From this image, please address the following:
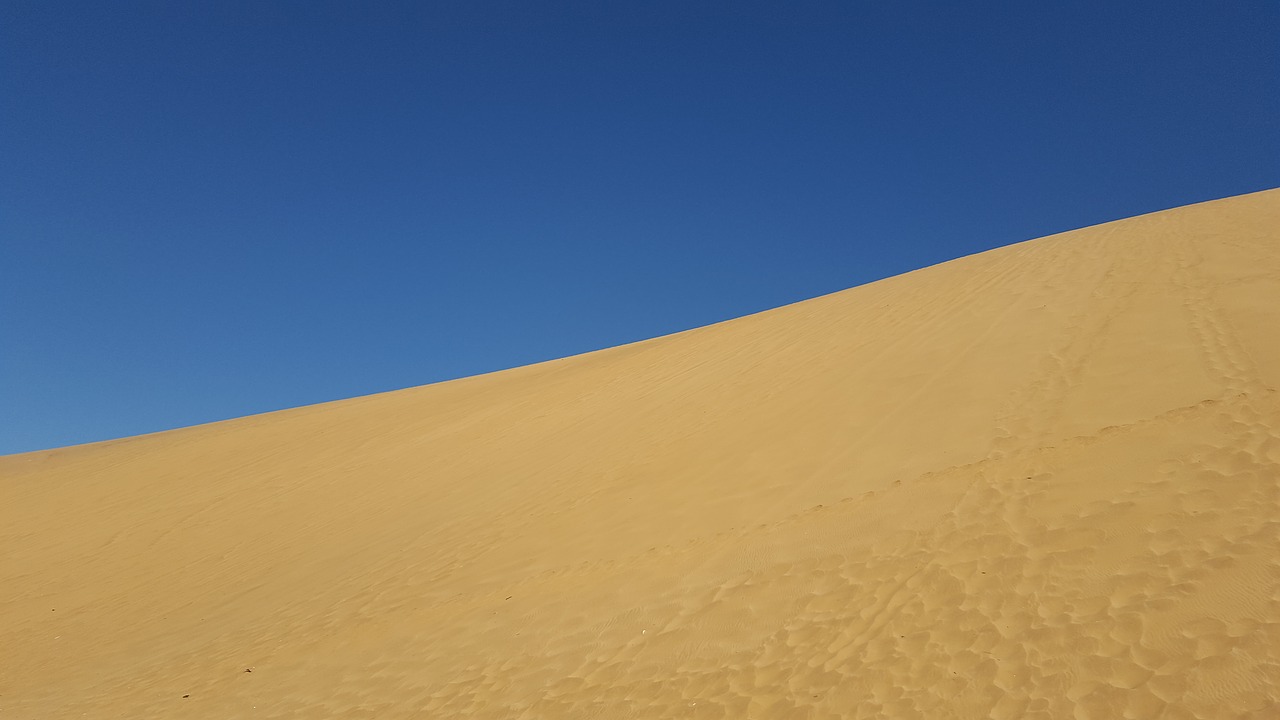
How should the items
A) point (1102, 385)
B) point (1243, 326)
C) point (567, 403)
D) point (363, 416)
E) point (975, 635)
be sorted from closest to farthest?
point (975, 635) < point (1102, 385) < point (1243, 326) < point (567, 403) < point (363, 416)

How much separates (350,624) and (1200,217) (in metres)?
15.8

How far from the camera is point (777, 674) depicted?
517 centimetres

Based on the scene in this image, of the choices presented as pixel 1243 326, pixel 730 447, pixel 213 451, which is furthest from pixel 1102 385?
pixel 213 451

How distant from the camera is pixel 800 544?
6660 millimetres

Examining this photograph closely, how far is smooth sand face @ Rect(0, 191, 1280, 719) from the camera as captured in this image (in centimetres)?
478

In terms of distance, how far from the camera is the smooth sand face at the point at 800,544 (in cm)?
478

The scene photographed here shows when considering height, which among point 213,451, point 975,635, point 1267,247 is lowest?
point 975,635

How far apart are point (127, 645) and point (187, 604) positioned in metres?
0.98

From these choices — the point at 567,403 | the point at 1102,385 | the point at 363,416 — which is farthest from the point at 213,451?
the point at 1102,385

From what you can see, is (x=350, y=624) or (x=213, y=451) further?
(x=213, y=451)

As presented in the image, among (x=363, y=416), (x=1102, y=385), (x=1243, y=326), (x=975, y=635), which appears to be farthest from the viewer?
(x=363, y=416)

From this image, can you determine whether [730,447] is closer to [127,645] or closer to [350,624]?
[350,624]

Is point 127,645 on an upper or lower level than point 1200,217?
lower

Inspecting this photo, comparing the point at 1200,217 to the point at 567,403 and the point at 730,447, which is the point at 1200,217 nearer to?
the point at 730,447
